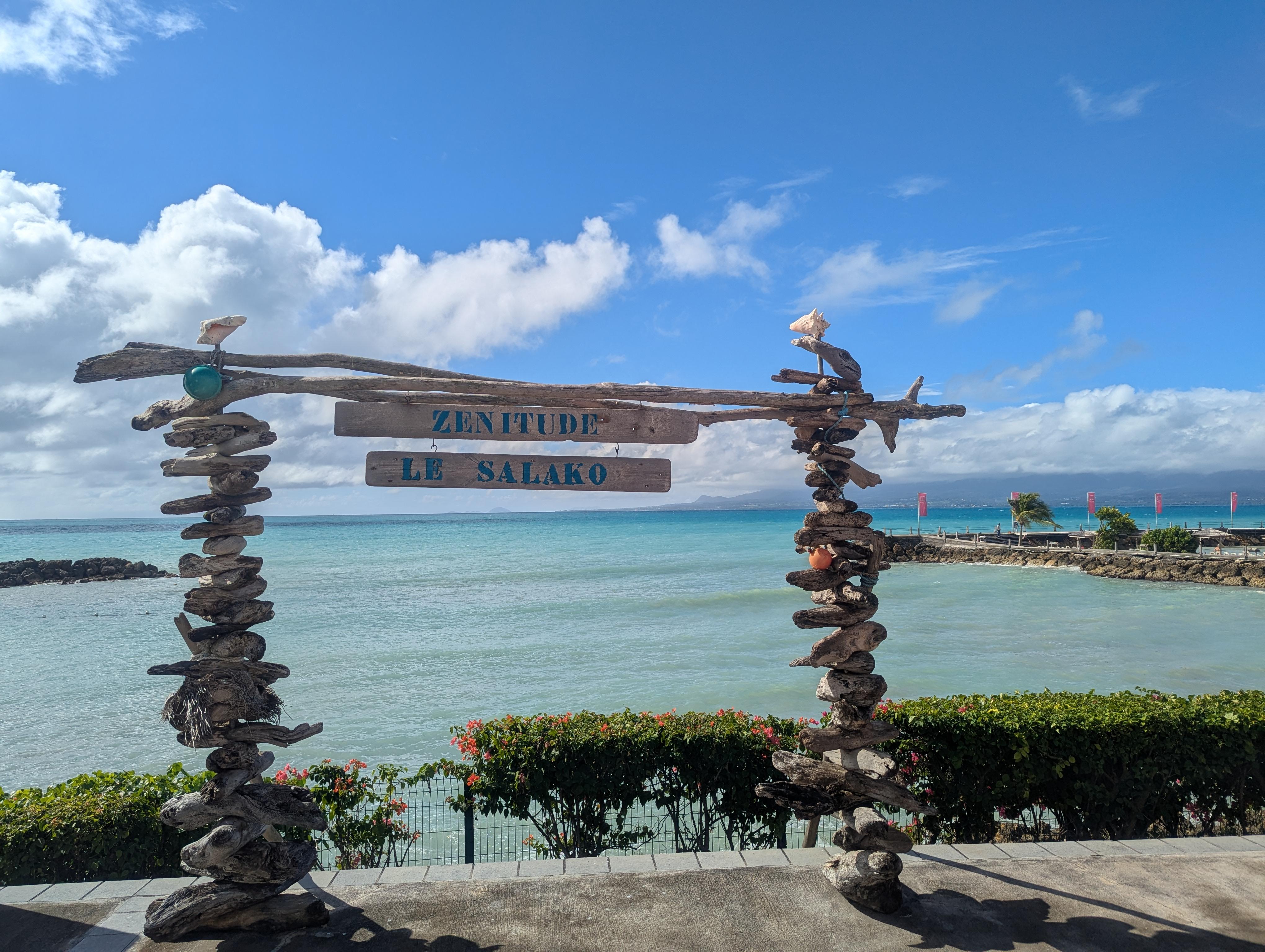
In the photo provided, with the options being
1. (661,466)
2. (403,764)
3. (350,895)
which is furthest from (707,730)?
(403,764)

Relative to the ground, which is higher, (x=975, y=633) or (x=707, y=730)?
(x=707, y=730)

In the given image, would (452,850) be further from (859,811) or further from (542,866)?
(859,811)

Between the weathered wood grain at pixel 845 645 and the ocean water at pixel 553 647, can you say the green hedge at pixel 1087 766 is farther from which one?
the ocean water at pixel 553 647

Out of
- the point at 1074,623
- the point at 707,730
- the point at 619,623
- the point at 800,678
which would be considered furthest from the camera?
the point at 619,623

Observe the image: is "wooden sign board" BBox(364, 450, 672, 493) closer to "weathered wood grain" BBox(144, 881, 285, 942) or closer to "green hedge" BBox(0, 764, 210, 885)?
"weathered wood grain" BBox(144, 881, 285, 942)

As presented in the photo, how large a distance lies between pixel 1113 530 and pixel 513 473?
49564mm

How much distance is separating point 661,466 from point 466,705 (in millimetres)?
11022

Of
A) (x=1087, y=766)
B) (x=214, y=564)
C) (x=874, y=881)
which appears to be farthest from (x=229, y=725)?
Answer: (x=1087, y=766)

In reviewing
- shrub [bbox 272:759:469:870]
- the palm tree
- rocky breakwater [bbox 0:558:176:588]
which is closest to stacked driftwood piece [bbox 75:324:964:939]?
shrub [bbox 272:759:469:870]

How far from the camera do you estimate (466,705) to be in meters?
14.7

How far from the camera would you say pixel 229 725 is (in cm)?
485

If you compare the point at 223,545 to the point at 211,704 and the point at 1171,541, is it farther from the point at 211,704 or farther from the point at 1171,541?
the point at 1171,541

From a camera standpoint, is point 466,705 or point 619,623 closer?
point 466,705

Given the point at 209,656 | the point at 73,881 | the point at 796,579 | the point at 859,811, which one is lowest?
the point at 73,881
